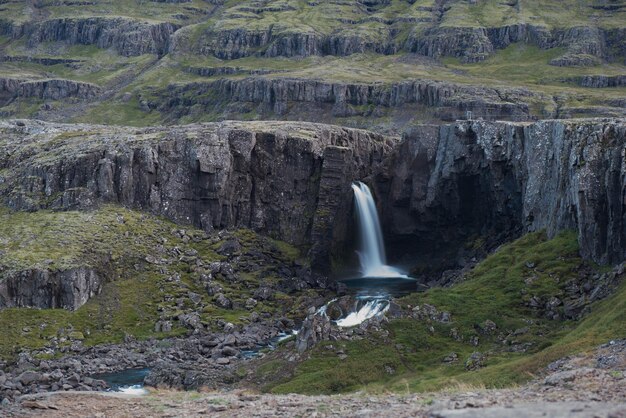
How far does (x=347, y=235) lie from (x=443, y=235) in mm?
14491

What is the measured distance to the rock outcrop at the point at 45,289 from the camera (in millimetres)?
95625

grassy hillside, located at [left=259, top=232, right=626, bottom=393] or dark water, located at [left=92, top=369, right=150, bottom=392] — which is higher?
grassy hillside, located at [left=259, top=232, right=626, bottom=393]

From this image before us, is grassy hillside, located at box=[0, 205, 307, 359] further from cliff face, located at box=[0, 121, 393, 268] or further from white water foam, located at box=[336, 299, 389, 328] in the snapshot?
white water foam, located at box=[336, 299, 389, 328]

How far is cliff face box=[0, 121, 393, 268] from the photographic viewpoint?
12356 cm

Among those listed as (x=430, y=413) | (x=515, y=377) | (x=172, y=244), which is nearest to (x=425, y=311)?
(x=515, y=377)

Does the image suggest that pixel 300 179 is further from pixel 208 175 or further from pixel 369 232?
pixel 208 175

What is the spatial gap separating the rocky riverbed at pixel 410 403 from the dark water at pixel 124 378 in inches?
1222

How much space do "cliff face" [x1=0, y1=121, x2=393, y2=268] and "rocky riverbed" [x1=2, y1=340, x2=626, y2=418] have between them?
7657cm

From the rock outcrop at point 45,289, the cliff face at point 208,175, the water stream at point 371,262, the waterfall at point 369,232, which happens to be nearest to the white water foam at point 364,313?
the water stream at point 371,262

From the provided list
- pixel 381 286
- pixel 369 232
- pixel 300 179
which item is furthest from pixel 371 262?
pixel 300 179

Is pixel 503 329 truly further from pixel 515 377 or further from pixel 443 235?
pixel 443 235

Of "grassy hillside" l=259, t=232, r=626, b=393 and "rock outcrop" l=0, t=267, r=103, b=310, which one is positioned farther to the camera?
"rock outcrop" l=0, t=267, r=103, b=310

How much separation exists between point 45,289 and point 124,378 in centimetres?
2155

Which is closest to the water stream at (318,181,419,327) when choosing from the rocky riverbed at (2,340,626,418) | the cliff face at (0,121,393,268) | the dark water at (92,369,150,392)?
the cliff face at (0,121,393,268)
